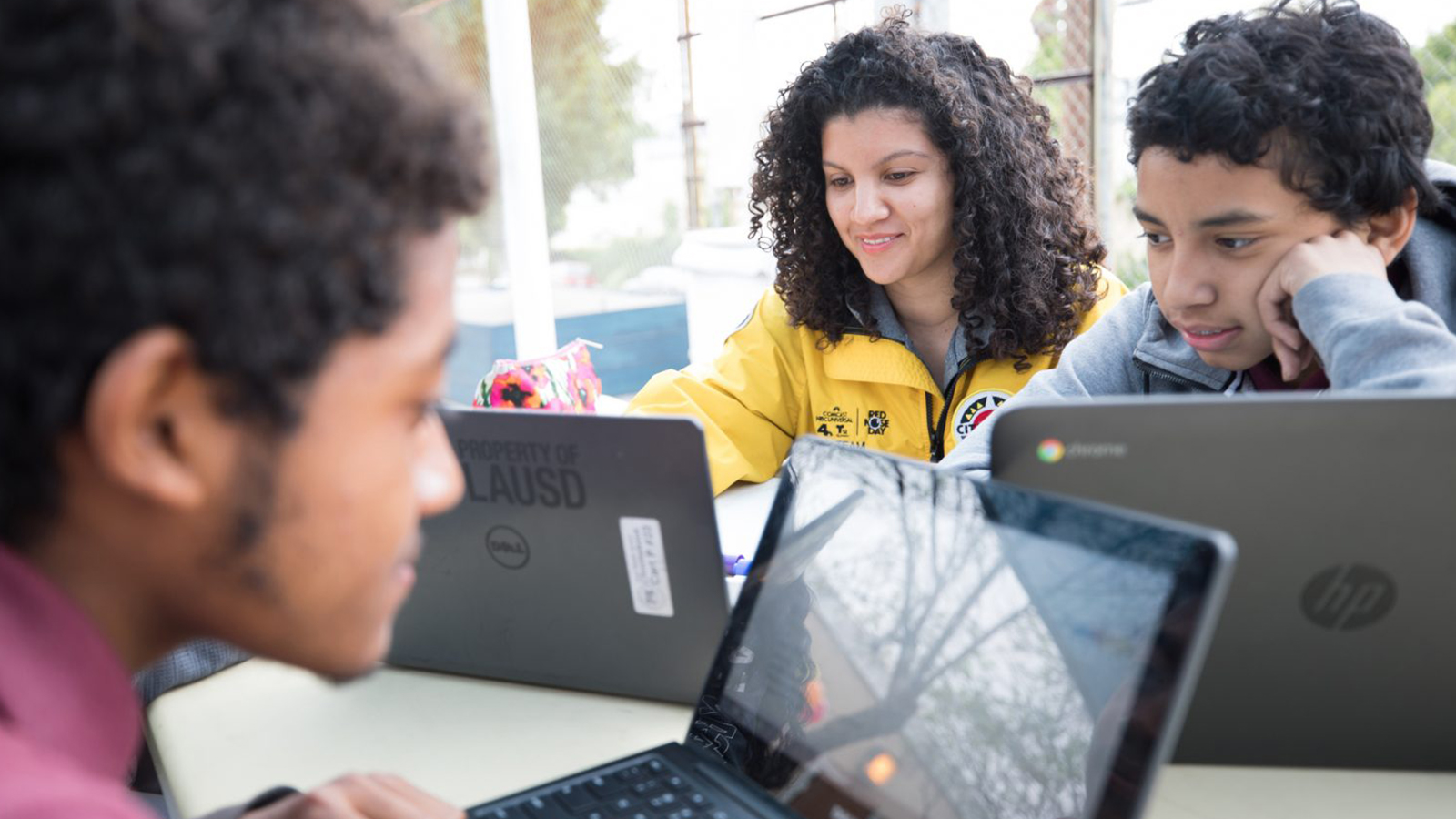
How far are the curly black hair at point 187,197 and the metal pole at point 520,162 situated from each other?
4.01 m

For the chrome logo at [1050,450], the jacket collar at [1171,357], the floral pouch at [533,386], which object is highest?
the chrome logo at [1050,450]

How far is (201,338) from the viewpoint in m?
0.44

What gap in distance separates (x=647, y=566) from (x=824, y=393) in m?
1.04

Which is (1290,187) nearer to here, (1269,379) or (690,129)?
(1269,379)

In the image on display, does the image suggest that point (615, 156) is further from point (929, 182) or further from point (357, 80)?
point (357, 80)

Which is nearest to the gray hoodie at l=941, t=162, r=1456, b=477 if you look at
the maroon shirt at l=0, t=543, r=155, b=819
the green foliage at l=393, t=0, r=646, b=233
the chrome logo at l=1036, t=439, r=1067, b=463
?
the chrome logo at l=1036, t=439, r=1067, b=463

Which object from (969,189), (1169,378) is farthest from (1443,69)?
(1169,378)

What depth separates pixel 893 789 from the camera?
26.6 inches

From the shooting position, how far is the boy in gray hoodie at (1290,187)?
3.43 ft

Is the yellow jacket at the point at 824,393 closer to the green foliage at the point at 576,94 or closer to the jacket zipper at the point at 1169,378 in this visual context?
the jacket zipper at the point at 1169,378

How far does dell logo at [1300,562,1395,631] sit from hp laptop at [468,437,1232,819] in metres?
0.19

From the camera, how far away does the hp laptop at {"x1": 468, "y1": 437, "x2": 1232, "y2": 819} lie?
571 mm

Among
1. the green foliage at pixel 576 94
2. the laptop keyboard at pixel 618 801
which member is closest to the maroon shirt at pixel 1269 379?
the laptop keyboard at pixel 618 801

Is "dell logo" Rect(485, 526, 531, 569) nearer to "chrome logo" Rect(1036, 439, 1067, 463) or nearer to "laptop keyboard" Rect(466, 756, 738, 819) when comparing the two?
"laptop keyboard" Rect(466, 756, 738, 819)
